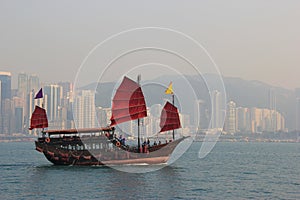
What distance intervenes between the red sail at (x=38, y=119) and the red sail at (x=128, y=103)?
12848 millimetres

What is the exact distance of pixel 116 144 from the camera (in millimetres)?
59812

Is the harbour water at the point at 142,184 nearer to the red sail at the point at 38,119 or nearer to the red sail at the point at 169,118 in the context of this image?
the red sail at the point at 169,118

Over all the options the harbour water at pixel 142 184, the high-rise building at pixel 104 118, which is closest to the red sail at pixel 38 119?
the harbour water at pixel 142 184

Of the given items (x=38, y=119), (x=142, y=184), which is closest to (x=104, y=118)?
(x=38, y=119)

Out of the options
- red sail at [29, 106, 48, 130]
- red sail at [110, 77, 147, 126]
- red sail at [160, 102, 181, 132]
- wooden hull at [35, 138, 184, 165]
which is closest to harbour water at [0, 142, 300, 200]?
wooden hull at [35, 138, 184, 165]

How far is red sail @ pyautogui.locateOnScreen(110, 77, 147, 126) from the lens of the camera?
57781 millimetres

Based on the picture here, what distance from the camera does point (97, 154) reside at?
60.0 meters

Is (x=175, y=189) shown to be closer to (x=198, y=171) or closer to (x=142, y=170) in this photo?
(x=142, y=170)

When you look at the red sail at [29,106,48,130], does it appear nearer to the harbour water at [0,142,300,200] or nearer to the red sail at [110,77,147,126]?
the harbour water at [0,142,300,200]

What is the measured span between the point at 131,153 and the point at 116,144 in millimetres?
2267

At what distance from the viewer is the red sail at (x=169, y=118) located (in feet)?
203

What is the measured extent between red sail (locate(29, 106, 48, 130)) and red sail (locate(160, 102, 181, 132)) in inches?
680

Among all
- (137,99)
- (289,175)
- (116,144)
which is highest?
(137,99)

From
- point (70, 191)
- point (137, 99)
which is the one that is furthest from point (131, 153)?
point (70, 191)
